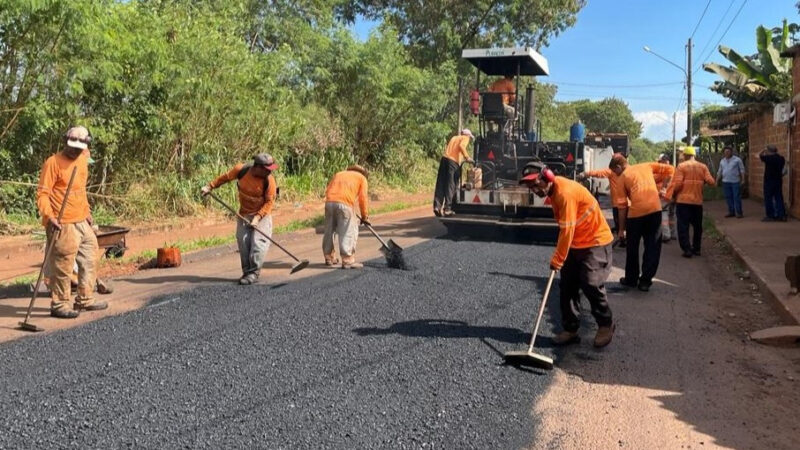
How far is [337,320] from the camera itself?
5070mm

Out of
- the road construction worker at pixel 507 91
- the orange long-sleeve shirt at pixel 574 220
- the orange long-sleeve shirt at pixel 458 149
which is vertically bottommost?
the orange long-sleeve shirt at pixel 574 220

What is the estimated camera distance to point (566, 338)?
470cm

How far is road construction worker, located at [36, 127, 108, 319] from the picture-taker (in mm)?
5184

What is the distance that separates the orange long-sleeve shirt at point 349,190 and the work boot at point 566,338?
3287mm

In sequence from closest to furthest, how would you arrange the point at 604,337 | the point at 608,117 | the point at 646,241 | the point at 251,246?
the point at 604,337
the point at 646,241
the point at 251,246
the point at 608,117

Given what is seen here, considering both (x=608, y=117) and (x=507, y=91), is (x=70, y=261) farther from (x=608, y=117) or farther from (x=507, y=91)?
(x=608, y=117)

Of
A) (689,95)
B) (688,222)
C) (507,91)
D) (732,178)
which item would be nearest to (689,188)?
(688,222)

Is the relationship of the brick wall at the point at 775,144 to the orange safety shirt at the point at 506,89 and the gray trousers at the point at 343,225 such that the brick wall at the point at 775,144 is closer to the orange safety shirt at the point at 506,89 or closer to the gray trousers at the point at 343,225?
the orange safety shirt at the point at 506,89

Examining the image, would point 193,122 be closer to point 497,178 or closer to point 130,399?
point 497,178

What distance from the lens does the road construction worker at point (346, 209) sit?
737 cm

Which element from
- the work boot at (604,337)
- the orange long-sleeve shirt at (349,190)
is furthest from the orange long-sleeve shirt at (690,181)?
the work boot at (604,337)

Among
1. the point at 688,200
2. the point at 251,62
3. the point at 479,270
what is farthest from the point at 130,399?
the point at 251,62

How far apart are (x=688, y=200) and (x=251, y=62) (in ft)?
27.4

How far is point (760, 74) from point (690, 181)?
992 centimetres
